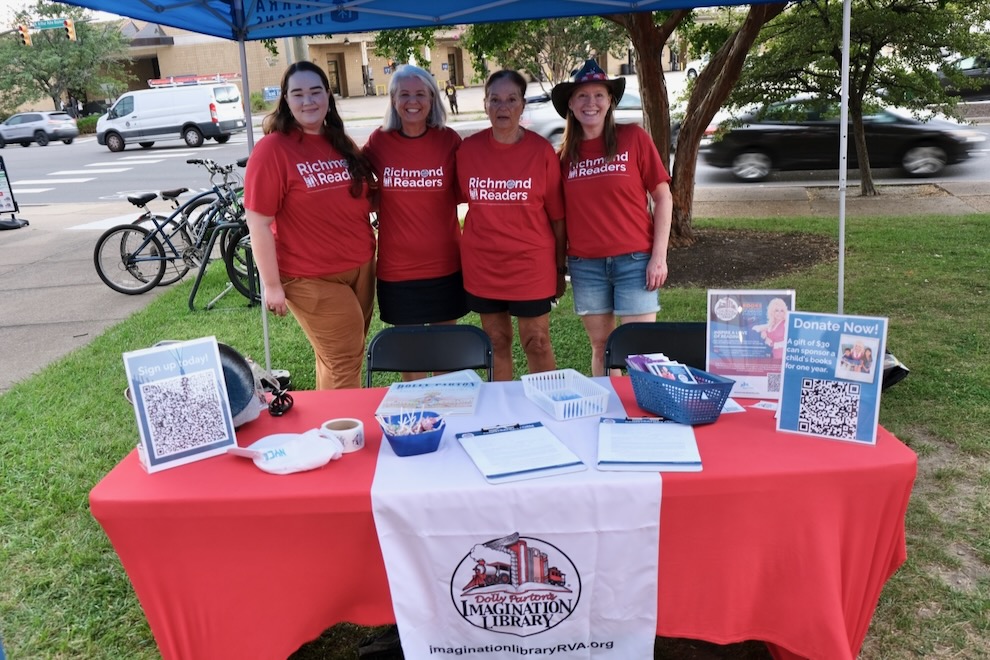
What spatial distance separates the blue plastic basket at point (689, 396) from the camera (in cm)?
212

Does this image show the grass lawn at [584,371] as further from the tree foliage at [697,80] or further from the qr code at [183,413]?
the tree foliage at [697,80]

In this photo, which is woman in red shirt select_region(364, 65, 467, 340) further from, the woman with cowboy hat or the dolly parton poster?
the dolly parton poster

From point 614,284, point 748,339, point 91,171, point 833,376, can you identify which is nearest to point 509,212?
point 614,284

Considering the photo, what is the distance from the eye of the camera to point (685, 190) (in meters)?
7.18

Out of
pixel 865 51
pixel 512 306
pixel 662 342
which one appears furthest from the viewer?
pixel 865 51

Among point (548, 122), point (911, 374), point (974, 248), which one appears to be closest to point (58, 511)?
point (911, 374)

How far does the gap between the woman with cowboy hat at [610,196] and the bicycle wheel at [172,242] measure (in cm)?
454

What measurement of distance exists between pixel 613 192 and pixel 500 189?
1.43 feet

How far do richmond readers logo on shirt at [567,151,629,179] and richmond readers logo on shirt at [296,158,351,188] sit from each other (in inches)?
35.1

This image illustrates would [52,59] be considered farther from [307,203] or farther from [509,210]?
[509,210]

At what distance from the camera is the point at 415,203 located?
3162 millimetres

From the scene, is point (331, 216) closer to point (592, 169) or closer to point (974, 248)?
point (592, 169)

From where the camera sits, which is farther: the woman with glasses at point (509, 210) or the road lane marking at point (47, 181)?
the road lane marking at point (47, 181)

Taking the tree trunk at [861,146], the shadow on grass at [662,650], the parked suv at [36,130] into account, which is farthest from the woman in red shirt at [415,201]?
the parked suv at [36,130]
